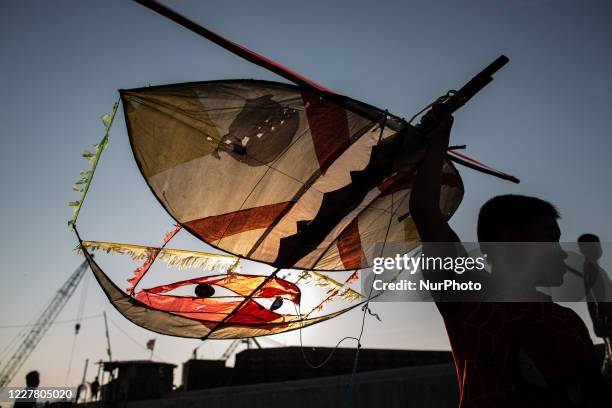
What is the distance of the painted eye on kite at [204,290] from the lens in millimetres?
4957

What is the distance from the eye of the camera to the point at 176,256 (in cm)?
516

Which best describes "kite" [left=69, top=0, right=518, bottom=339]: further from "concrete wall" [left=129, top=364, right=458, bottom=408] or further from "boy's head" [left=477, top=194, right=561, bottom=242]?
"concrete wall" [left=129, top=364, right=458, bottom=408]

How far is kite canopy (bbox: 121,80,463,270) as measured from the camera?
10.1 feet

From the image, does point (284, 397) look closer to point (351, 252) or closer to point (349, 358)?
point (351, 252)

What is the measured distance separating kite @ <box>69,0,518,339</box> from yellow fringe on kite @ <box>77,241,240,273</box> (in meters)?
0.01

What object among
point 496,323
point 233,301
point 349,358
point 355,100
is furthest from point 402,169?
point 349,358

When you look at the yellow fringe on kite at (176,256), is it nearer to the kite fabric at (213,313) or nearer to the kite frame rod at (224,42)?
the kite fabric at (213,313)

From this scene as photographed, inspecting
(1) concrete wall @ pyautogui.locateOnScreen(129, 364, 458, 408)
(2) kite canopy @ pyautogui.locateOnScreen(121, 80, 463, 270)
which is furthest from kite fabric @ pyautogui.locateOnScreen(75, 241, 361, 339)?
(1) concrete wall @ pyautogui.locateOnScreen(129, 364, 458, 408)

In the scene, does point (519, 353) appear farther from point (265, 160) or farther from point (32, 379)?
point (32, 379)

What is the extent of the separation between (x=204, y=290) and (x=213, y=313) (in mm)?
336

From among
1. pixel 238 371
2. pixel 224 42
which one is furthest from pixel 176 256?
pixel 238 371

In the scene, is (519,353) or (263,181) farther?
(263,181)

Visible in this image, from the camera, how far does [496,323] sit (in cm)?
158

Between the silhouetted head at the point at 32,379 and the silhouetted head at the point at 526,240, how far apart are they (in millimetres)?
11332
